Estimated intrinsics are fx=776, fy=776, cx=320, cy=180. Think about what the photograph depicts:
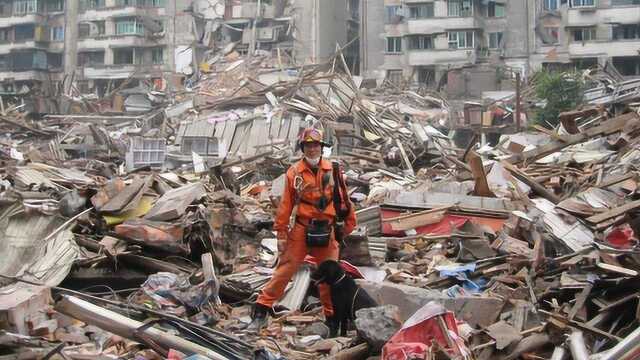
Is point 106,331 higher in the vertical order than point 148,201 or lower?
lower

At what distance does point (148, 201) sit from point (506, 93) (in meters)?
30.3

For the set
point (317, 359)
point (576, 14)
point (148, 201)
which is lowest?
point (317, 359)

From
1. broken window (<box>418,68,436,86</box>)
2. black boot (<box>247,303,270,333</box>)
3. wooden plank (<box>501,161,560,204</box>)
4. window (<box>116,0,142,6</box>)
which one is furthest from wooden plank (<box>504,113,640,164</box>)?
window (<box>116,0,142,6</box>)

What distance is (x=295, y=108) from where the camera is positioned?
837 inches

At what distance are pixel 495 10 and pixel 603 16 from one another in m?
5.73

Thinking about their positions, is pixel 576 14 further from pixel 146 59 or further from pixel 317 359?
pixel 317 359

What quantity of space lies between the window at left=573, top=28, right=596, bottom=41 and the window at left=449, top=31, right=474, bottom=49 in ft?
16.9

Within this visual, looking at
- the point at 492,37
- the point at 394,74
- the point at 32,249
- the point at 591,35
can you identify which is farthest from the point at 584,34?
the point at 32,249

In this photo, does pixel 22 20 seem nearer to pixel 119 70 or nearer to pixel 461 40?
pixel 119 70

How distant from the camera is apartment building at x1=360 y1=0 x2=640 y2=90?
3794cm

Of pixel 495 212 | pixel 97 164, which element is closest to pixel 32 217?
pixel 495 212

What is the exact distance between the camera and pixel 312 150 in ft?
21.1

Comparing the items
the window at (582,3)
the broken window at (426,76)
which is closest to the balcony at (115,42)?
the broken window at (426,76)

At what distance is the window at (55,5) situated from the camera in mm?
49938
